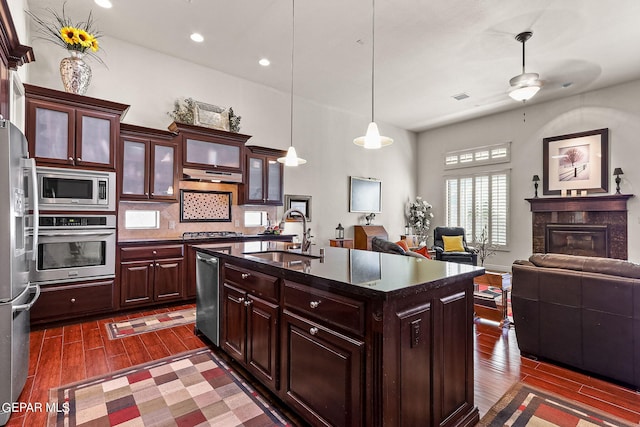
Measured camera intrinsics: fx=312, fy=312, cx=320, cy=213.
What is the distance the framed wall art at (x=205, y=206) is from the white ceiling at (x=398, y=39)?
2.12 meters

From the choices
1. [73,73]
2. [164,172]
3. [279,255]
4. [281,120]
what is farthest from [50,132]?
[281,120]

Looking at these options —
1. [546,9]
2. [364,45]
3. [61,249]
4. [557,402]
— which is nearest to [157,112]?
[61,249]

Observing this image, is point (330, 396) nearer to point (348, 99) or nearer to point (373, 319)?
point (373, 319)

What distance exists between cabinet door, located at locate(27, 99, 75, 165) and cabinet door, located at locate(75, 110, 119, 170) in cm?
6

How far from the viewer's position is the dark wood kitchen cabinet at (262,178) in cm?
526

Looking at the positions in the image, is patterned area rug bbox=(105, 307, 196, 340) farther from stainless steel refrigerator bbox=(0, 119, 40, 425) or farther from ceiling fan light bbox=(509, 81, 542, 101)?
ceiling fan light bbox=(509, 81, 542, 101)

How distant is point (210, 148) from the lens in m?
4.75

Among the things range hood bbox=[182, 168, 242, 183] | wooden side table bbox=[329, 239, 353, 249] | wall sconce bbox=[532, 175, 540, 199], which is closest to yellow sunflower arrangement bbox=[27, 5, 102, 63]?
range hood bbox=[182, 168, 242, 183]

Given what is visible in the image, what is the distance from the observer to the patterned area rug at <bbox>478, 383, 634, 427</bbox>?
6.21 ft

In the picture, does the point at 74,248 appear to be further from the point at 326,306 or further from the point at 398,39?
the point at 398,39

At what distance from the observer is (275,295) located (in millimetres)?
1983

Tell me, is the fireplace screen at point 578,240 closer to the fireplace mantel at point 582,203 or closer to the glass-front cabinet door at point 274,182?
the fireplace mantel at point 582,203

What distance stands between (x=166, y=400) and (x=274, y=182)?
394cm

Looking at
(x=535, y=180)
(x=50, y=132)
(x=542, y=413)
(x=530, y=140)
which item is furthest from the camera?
(x=530, y=140)
